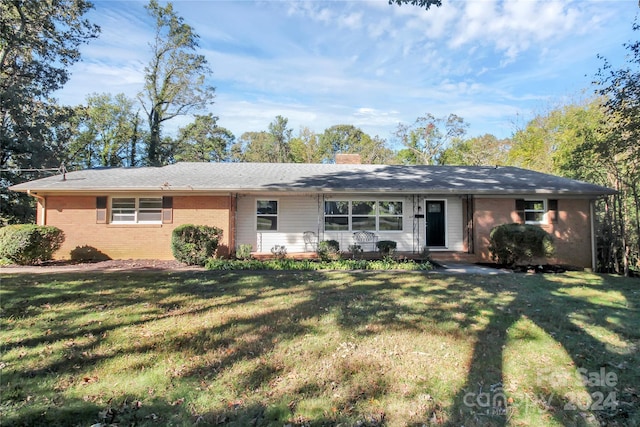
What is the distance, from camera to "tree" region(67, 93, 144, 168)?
88.9 feet

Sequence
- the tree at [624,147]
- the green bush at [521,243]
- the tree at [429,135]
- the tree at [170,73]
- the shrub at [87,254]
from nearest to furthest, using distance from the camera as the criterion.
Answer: the tree at [624,147] < the green bush at [521,243] < the shrub at [87,254] < the tree at [170,73] < the tree at [429,135]

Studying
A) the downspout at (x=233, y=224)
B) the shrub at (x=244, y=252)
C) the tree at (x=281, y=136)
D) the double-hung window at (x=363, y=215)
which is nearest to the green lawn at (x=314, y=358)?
the shrub at (x=244, y=252)

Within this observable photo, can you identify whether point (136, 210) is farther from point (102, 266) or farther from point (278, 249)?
point (278, 249)

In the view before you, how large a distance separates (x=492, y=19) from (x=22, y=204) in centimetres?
2278

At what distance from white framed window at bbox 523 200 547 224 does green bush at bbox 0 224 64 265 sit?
53.2ft

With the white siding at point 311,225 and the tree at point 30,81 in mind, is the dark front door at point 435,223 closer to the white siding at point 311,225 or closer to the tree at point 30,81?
the white siding at point 311,225

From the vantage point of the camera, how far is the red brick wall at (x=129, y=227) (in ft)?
37.1

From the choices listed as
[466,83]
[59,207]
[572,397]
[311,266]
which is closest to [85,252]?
[59,207]

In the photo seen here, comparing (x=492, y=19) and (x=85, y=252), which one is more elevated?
(x=492, y=19)

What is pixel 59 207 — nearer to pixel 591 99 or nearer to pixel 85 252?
pixel 85 252

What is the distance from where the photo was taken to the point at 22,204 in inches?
679

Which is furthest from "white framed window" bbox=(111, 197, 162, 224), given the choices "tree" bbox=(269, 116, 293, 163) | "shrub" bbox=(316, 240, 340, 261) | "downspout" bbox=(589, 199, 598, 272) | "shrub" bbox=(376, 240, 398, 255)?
"tree" bbox=(269, 116, 293, 163)

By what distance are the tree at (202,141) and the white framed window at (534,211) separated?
80.4 feet

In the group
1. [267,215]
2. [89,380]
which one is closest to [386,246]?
[267,215]
